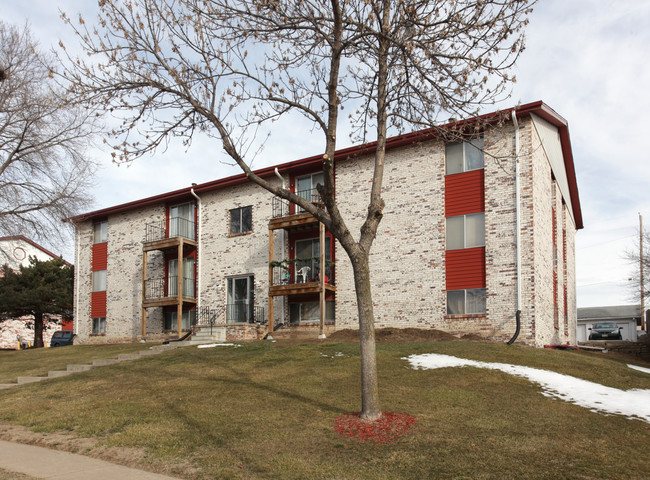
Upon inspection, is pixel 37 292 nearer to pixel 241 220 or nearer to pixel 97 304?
pixel 97 304

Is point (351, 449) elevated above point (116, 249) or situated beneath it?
situated beneath

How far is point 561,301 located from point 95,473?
782 inches

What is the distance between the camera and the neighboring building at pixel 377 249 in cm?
1734

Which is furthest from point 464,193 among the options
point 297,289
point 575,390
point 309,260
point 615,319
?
point 615,319

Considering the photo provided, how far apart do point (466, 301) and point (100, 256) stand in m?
19.7

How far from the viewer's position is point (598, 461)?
653 cm

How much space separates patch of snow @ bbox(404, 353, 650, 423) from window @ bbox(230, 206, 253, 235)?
40.3 feet

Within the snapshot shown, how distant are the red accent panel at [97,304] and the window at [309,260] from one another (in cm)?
1183

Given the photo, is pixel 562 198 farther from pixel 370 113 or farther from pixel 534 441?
pixel 534 441

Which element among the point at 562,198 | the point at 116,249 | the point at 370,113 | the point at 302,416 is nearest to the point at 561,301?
the point at 562,198

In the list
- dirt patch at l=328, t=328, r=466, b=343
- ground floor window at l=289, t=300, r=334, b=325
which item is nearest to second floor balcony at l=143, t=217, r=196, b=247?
ground floor window at l=289, t=300, r=334, b=325

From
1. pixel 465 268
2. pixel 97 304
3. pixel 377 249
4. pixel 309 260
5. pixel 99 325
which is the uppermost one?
pixel 377 249

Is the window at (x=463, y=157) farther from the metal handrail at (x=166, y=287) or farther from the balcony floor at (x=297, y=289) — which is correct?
the metal handrail at (x=166, y=287)

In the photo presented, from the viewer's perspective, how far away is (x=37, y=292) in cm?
3334
